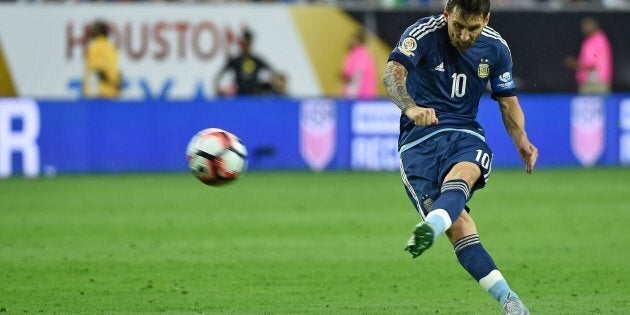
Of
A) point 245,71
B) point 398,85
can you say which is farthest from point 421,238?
point 245,71

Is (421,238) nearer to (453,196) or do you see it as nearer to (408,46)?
(453,196)

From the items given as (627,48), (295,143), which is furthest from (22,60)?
(627,48)

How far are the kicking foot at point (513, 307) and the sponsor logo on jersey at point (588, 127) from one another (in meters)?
15.3

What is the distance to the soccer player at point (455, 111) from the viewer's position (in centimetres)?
749

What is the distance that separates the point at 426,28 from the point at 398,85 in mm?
491

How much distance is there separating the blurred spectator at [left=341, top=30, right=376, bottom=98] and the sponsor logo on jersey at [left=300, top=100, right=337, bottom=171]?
108 inches

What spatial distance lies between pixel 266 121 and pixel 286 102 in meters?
0.46

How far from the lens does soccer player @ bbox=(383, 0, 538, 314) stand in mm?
7488

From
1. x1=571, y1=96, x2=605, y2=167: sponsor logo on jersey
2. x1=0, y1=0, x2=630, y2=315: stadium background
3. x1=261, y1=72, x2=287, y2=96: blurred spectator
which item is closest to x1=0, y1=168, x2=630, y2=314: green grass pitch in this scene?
x1=0, y1=0, x2=630, y2=315: stadium background

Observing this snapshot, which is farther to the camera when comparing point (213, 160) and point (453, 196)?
point (213, 160)

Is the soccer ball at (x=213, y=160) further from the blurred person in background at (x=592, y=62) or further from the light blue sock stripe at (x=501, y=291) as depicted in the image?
the blurred person in background at (x=592, y=62)

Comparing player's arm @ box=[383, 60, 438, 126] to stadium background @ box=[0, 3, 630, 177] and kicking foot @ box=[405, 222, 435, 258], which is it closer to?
kicking foot @ box=[405, 222, 435, 258]

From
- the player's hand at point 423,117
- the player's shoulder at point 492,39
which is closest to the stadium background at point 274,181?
the player's hand at point 423,117

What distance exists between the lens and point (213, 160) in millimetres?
8609
